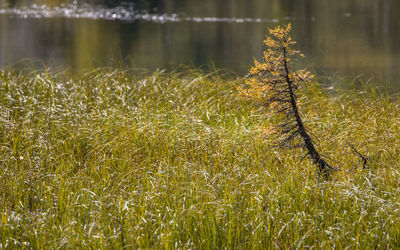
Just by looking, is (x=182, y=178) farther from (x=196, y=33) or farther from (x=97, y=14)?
(x=97, y=14)

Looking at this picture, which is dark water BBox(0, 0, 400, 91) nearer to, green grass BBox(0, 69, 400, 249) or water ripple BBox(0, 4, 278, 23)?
water ripple BBox(0, 4, 278, 23)

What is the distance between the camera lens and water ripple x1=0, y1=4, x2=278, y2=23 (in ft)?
84.3

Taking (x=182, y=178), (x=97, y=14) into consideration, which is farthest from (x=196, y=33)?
(x=182, y=178)

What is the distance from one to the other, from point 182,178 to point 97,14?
23.8 metres

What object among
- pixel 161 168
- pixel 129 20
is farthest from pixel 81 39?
pixel 161 168

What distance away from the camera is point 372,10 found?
92.5 feet

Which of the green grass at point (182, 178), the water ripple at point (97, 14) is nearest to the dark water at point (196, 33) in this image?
the water ripple at point (97, 14)

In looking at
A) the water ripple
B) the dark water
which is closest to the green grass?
the dark water

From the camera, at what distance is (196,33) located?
2219 centimetres

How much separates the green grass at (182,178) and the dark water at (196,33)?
452cm

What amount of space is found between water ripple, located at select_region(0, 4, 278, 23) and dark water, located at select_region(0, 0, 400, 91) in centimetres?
6

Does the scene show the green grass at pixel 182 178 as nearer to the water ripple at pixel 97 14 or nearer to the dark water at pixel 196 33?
the dark water at pixel 196 33

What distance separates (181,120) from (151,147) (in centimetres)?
78

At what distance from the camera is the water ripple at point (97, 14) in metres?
25.7
